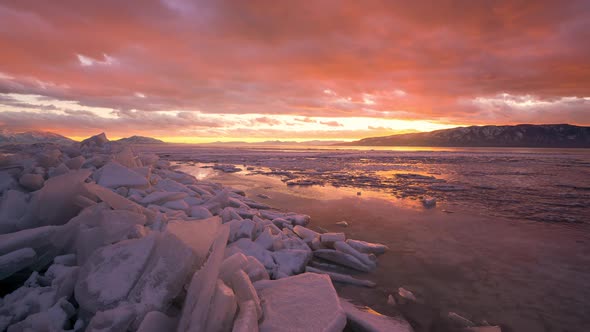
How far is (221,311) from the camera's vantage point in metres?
1.75

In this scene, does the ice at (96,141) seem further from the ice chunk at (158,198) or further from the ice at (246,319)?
A: the ice at (246,319)

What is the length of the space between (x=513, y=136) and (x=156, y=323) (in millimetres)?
135837

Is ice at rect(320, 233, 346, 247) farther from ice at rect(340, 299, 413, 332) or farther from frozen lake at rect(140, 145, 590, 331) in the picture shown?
ice at rect(340, 299, 413, 332)

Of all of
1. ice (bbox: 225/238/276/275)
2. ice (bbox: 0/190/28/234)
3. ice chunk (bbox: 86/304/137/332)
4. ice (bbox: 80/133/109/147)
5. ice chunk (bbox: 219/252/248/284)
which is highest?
ice (bbox: 80/133/109/147)

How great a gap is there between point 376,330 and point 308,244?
204 cm

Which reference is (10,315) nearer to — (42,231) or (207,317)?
(42,231)

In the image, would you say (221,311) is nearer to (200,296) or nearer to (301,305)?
(200,296)

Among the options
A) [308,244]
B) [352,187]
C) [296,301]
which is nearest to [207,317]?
[296,301]

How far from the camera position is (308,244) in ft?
13.5

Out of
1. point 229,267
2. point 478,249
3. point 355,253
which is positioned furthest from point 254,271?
point 478,249

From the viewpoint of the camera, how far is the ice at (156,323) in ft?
5.38

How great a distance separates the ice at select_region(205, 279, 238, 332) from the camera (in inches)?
67.4

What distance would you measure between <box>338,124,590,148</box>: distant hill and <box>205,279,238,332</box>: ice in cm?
11924

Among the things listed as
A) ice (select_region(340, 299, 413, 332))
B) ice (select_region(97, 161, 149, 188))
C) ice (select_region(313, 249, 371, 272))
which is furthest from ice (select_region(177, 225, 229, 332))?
ice (select_region(97, 161, 149, 188))
